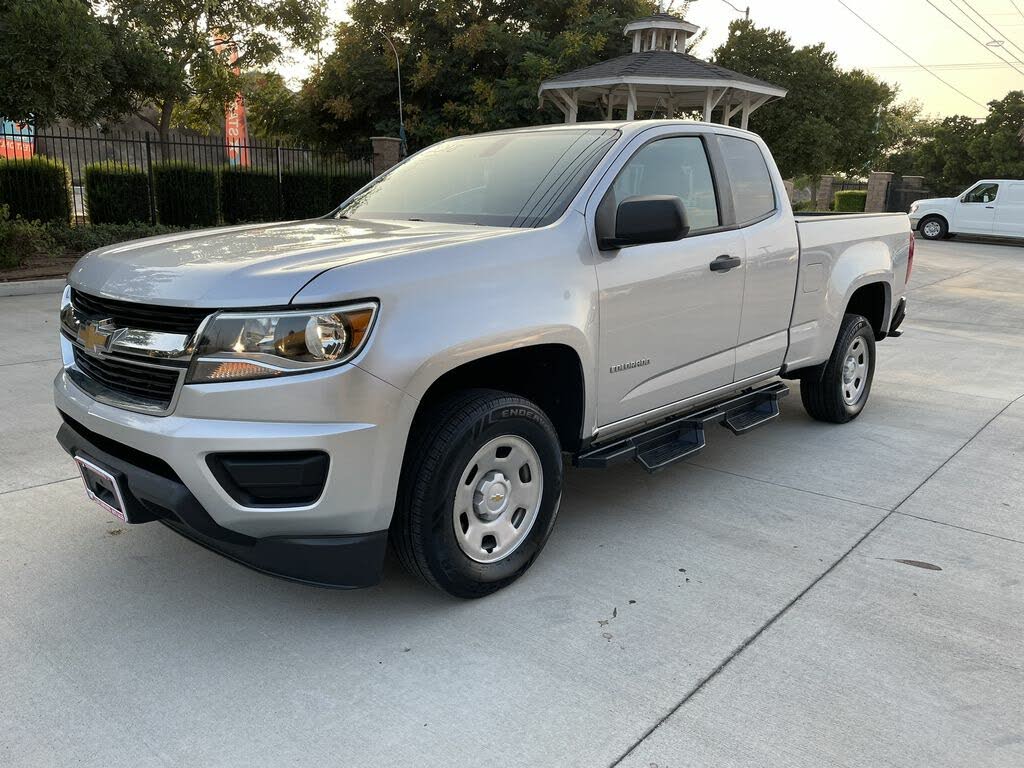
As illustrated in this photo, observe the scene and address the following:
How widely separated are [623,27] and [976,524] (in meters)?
21.1

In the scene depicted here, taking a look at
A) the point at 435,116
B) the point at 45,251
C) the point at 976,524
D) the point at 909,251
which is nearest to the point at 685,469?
the point at 976,524

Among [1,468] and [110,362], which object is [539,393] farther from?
[1,468]

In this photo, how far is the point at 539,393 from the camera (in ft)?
11.9

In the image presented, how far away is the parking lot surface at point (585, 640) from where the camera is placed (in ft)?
8.16

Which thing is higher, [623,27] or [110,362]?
[623,27]

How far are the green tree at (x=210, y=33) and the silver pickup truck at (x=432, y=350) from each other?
18.8 meters

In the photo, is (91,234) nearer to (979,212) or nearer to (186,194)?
(186,194)

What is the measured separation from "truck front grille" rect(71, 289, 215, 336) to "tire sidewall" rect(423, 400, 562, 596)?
94 cm

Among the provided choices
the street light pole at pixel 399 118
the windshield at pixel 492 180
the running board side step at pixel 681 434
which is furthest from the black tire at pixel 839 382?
the street light pole at pixel 399 118

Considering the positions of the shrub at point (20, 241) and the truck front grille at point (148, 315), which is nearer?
the truck front grille at point (148, 315)

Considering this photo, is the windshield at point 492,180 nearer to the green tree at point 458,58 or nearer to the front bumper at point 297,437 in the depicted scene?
the front bumper at point 297,437

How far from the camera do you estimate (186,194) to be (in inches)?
619

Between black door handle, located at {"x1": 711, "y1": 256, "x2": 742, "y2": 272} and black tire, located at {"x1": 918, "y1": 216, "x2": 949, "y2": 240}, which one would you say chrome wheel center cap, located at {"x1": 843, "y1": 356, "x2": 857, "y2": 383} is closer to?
black door handle, located at {"x1": 711, "y1": 256, "x2": 742, "y2": 272}

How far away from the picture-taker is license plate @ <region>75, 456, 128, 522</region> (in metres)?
2.87
